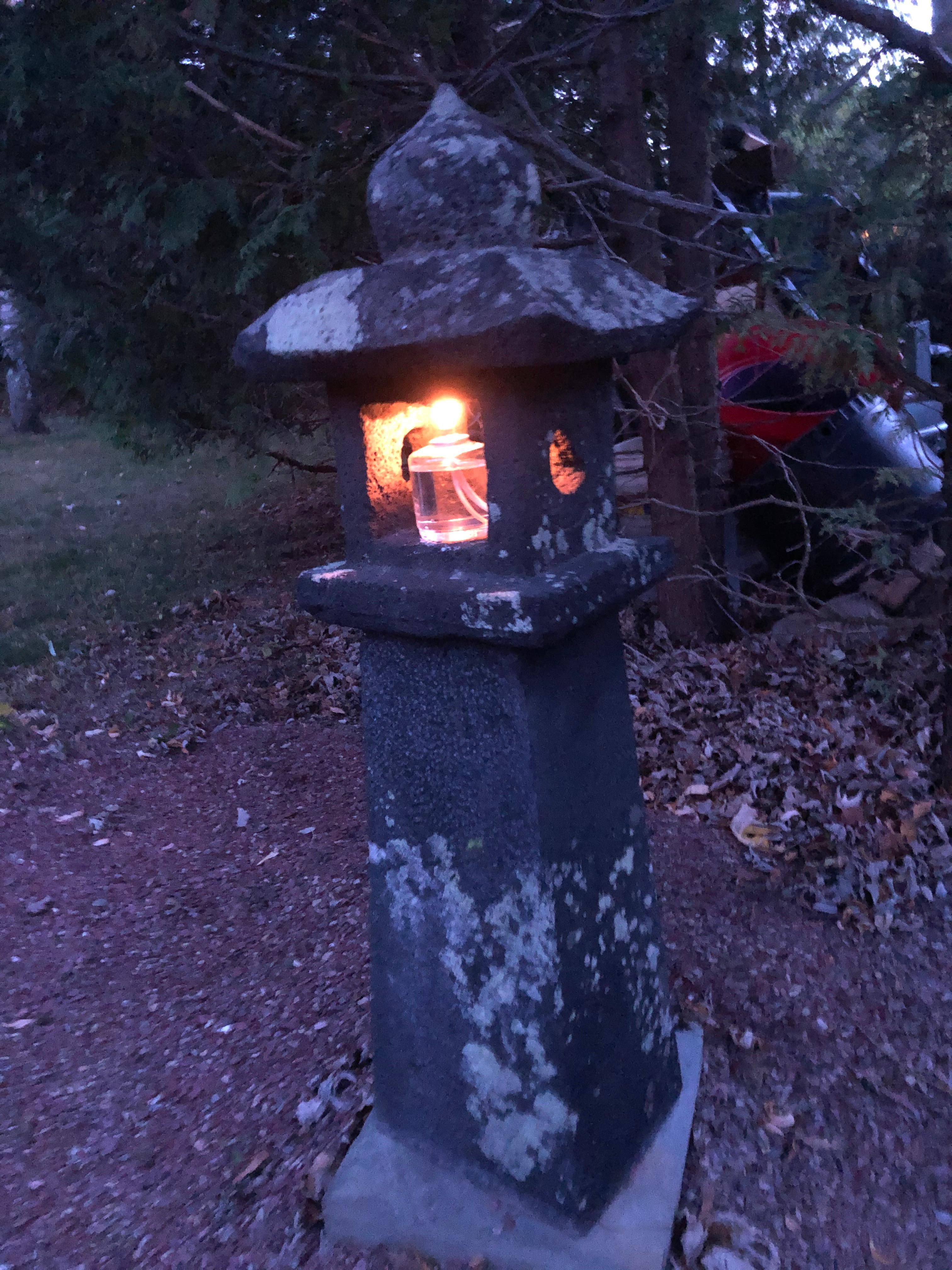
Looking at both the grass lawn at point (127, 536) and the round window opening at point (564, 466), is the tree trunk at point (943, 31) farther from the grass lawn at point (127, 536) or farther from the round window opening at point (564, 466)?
the grass lawn at point (127, 536)

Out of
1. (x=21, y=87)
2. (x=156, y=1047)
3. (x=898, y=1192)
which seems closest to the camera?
(x=898, y=1192)

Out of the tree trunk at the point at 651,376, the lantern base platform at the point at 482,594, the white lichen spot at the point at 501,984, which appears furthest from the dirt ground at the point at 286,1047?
the tree trunk at the point at 651,376

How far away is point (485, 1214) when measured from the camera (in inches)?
83.1

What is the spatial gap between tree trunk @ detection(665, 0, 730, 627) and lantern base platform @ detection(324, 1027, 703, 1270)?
3.69 m

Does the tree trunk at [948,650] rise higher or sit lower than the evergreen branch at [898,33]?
lower

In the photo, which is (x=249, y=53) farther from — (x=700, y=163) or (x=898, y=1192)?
(x=898, y=1192)

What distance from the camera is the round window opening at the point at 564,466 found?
1882 mm

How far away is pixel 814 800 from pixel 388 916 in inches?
98.5

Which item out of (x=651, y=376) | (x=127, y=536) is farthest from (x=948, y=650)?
(x=127, y=536)

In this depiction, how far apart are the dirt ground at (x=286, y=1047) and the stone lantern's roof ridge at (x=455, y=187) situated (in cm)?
215

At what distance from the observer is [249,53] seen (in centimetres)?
446

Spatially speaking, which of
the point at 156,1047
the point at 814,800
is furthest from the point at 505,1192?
the point at 814,800

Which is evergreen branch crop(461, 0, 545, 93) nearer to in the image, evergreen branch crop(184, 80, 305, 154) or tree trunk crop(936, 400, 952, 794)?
evergreen branch crop(184, 80, 305, 154)

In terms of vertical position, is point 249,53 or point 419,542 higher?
point 249,53
